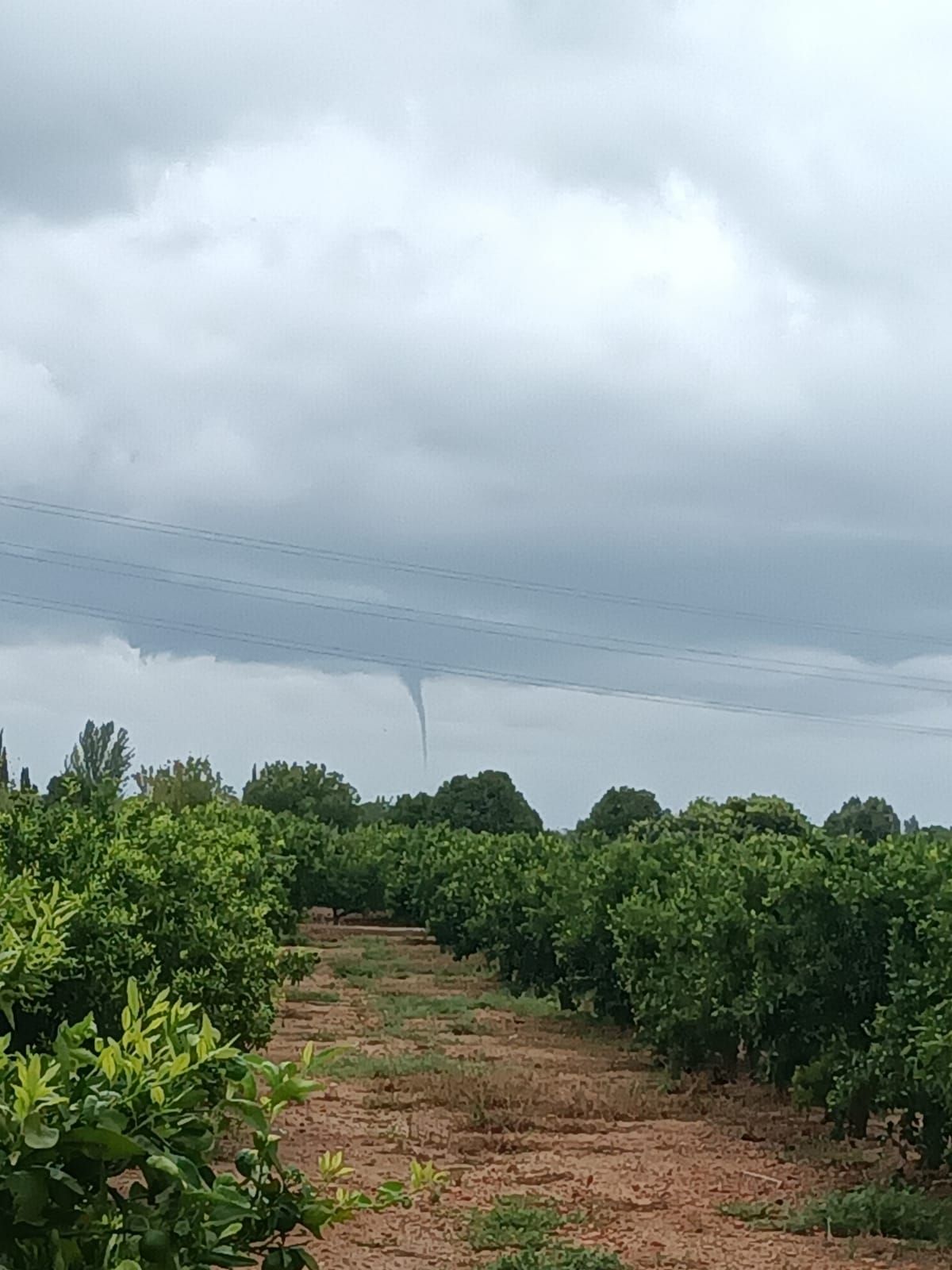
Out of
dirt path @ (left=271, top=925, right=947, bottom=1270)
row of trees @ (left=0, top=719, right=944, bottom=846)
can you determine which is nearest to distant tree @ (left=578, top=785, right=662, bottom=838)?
row of trees @ (left=0, top=719, right=944, bottom=846)

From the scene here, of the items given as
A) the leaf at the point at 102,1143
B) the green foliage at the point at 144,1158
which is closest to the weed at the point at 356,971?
the green foliage at the point at 144,1158

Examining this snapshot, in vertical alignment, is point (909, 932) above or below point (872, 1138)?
above

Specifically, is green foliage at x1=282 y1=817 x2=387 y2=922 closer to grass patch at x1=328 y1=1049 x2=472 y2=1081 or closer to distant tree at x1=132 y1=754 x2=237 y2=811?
distant tree at x1=132 y1=754 x2=237 y2=811

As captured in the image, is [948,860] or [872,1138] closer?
[948,860]

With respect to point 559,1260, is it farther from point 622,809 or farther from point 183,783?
point 622,809

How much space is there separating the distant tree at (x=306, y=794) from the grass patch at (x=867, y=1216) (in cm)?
4938

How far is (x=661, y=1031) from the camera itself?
14102mm

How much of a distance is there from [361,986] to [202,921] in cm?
1533

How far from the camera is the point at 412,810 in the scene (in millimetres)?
64250

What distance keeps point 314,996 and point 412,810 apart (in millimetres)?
Result: 42684

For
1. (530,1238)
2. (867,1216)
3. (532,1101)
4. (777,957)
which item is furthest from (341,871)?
(530,1238)

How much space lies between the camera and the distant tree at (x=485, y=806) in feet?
206

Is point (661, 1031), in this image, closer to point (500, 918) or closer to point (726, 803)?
point (500, 918)

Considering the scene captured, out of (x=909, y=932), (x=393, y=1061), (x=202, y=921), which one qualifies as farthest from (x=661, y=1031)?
(x=202, y=921)
